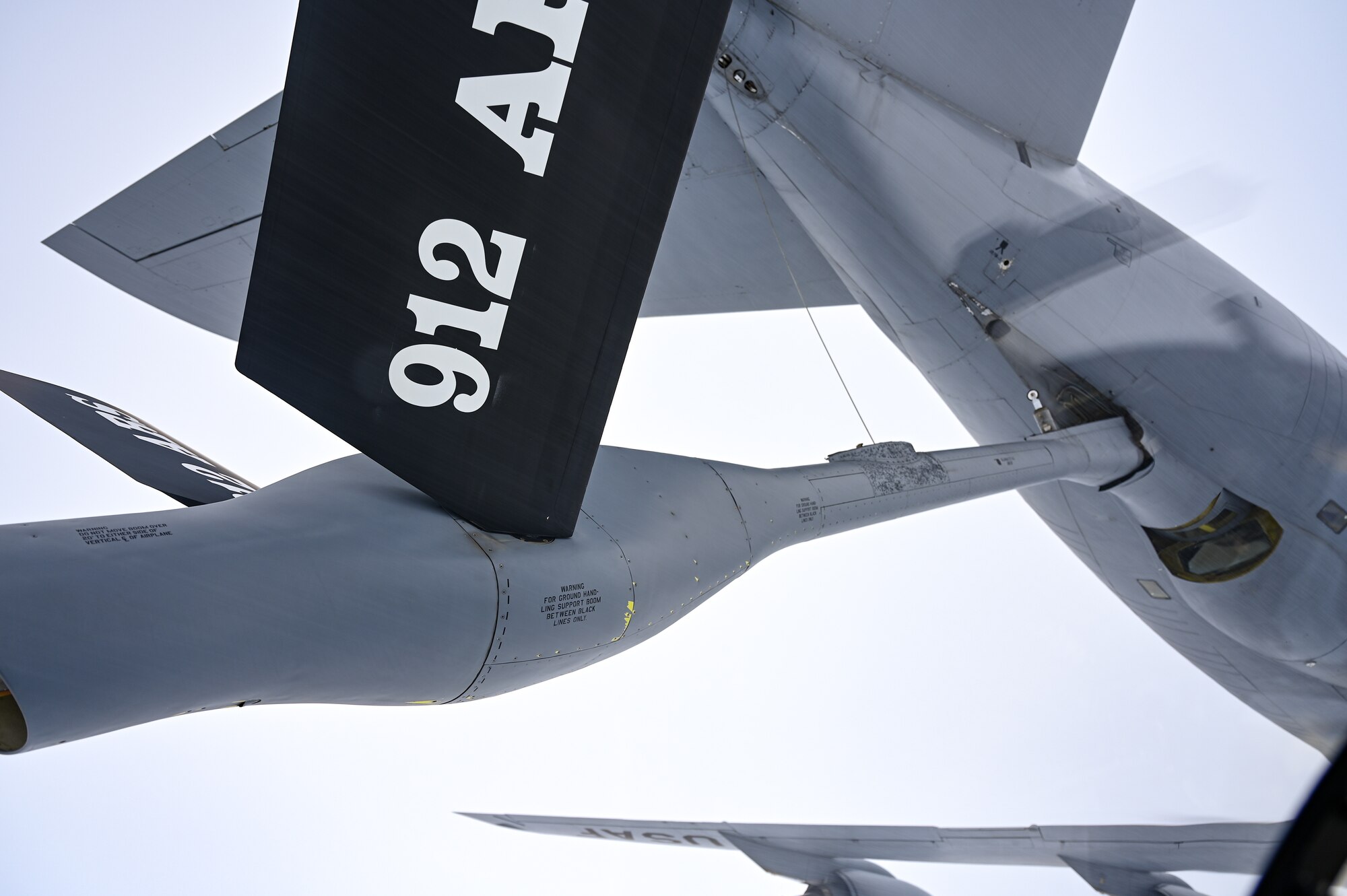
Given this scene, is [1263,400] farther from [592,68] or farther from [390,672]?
Result: [390,672]

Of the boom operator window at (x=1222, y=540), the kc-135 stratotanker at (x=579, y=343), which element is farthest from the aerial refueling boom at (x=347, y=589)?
the boom operator window at (x=1222, y=540)

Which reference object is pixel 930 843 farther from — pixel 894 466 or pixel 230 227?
pixel 230 227

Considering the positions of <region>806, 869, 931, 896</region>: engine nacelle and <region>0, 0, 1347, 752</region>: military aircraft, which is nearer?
<region>0, 0, 1347, 752</region>: military aircraft

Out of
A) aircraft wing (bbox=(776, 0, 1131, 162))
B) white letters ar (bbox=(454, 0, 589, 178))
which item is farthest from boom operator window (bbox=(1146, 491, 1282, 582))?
white letters ar (bbox=(454, 0, 589, 178))

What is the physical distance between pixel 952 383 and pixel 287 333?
6.33m

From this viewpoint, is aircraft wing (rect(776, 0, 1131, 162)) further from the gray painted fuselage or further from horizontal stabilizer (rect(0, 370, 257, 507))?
horizontal stabilizer (rect(0, 370, 257, 507))

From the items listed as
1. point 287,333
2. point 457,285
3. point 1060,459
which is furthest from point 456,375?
point 1060,459

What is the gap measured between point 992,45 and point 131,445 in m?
5.92

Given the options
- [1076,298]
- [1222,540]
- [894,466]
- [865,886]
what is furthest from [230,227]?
[1222,540]

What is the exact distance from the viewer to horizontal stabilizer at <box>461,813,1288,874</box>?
13.0 ft

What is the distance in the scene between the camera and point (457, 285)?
263 cm

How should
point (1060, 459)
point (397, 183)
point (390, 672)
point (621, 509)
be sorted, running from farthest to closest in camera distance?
1. point (1060, 459)
2. point (621, 509)
3. point (390, 672)
4. point (397, 183)

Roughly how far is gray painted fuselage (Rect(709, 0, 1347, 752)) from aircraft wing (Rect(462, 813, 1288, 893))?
267 cm

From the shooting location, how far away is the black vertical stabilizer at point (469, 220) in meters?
2.34
